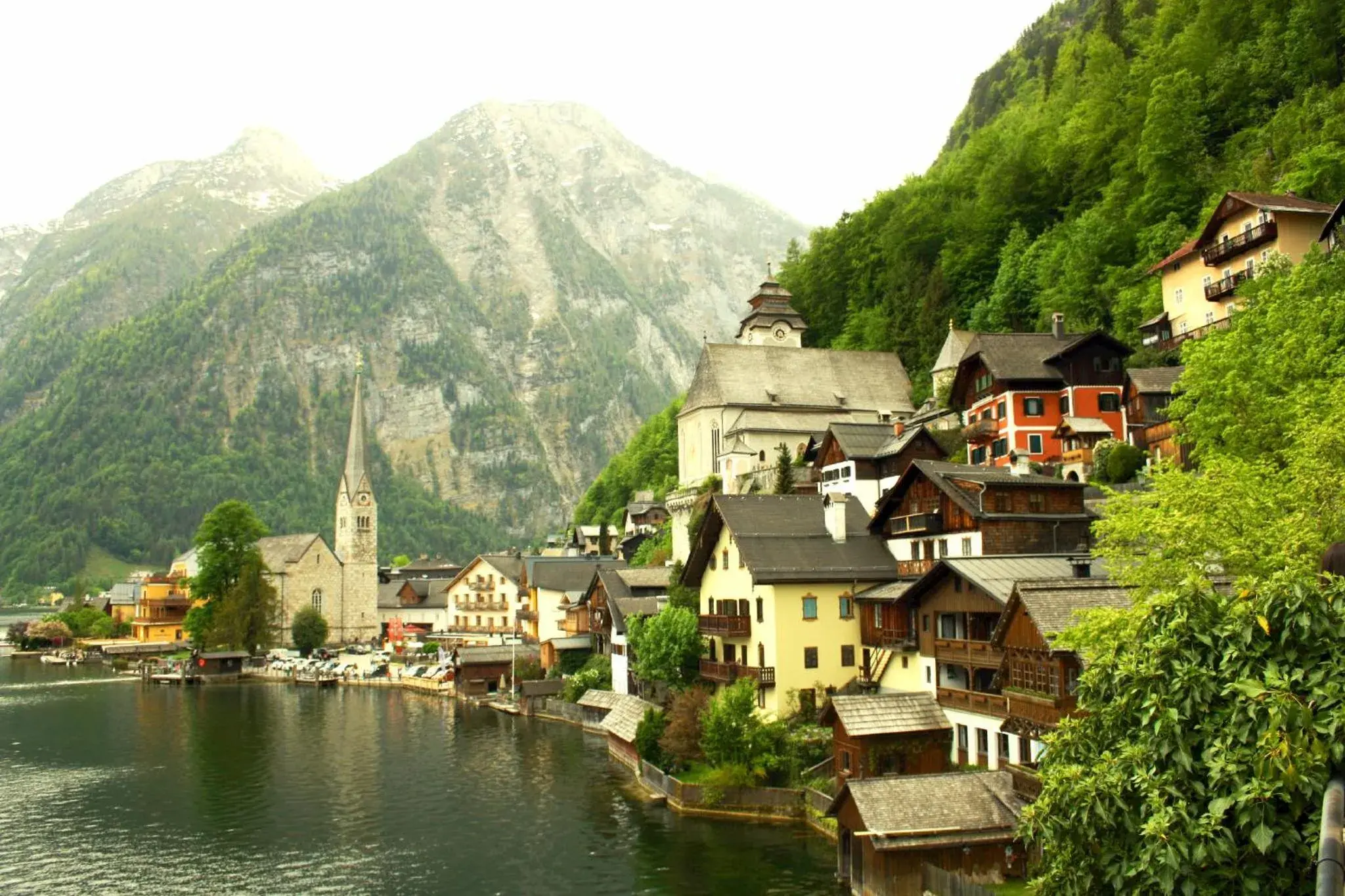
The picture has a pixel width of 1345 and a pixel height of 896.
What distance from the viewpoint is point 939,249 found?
348ft

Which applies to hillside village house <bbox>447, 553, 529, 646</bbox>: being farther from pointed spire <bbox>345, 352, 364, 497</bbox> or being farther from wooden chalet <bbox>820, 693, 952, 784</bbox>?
wooden chalet <bbox>820, 693, 952, 784</bbox>

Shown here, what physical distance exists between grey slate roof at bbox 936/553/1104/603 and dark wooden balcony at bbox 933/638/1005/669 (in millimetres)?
1899

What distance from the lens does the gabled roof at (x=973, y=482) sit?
145ft

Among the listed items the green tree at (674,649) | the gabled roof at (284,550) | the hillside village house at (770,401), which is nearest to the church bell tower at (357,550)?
the gabled roof at (284,550)

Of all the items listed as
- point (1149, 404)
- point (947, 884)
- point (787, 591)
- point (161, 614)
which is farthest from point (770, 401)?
point (161, 614)

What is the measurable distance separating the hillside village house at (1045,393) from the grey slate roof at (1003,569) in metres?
19.6

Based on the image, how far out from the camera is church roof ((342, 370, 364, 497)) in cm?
14825

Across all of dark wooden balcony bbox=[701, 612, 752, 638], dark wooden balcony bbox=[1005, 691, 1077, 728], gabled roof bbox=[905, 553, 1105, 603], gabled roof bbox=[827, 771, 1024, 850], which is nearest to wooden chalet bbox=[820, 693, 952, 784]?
gabled roof bbox=[905, 553, 1105, 603]

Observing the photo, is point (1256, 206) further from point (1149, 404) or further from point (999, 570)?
point (999, 570)

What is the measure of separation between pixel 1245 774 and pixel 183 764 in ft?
200

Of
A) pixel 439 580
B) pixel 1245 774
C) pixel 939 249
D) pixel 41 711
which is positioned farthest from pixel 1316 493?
Answer: pixel 439 580

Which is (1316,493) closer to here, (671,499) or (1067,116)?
(671,499)

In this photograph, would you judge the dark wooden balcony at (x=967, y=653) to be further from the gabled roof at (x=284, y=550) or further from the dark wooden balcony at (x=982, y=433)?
the gabled roof at (x=284, y=550)

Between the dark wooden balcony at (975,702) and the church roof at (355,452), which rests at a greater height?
the church roof at (355,452)
